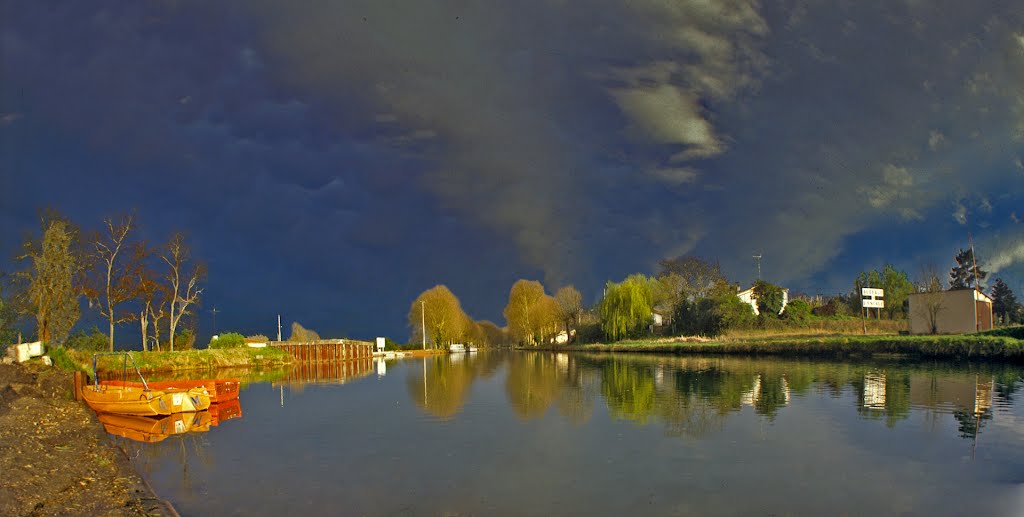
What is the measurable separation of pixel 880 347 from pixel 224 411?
1412 inches

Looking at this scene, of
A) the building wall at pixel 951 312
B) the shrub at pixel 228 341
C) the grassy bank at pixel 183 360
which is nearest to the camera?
the grassy bank at pixel 183 360

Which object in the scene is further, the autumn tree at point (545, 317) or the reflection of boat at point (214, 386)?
the autumn tree at point (545, 317)

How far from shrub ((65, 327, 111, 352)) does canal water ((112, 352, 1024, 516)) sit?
30.1 meters

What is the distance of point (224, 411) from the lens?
78.7ft

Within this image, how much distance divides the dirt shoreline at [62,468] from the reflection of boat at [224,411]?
11.1 feet

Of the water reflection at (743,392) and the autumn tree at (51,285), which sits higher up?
the autumn tree at (51,285)

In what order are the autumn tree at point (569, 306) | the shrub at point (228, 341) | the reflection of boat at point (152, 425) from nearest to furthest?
the reflection of boat at point (152, 425), the shrub at point (228, 341), the autumn tree at point (569, 306)

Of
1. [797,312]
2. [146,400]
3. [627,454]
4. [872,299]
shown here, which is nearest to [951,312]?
[797,312]

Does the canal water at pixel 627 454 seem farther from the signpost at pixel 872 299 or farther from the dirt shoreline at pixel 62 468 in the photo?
the signpost at pixel 872 299

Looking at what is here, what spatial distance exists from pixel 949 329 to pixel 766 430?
125 feet

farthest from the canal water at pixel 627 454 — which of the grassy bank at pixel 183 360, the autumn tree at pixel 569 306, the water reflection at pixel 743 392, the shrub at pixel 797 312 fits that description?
the autumn tree at pixel 569 306

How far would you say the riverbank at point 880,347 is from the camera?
32344 mm

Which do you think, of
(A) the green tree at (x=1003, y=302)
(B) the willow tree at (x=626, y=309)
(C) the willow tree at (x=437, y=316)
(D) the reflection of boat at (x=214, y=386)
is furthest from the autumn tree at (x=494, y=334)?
(D) the reflection of boat at (x=214, y=386)

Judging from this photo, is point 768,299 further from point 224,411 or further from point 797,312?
point 224,411
